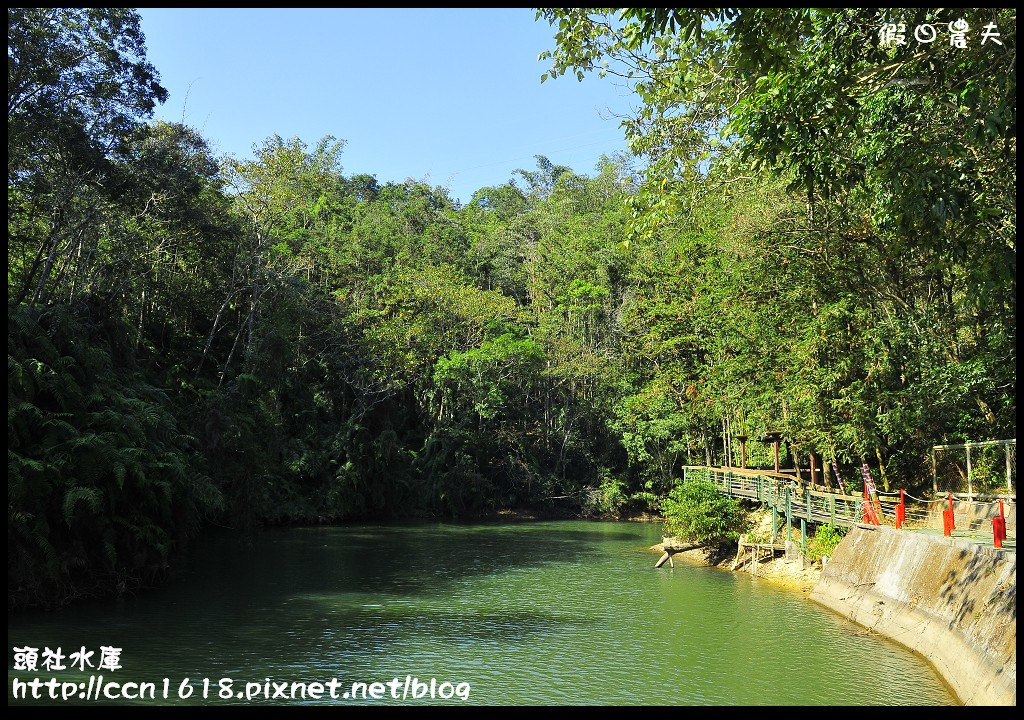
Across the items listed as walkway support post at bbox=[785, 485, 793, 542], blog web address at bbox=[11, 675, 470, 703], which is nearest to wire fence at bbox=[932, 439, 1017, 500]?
walkway support post at bbox=[785, 485, 793, 542]

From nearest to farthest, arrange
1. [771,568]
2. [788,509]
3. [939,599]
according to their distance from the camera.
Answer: [939,599]
[771,568]
[788,509]

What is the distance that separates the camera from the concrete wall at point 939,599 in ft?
33.7

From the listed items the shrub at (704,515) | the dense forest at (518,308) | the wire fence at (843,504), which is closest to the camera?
the dense forest at (518,308)

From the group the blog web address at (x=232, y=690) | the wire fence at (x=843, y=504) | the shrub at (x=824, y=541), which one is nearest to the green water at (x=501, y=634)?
the blog web address at (x=232, y=690)

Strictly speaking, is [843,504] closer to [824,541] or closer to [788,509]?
[824,541]

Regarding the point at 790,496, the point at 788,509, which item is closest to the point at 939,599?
the point at 788,509

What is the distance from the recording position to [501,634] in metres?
15.3

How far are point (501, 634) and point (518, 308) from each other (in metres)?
32.5

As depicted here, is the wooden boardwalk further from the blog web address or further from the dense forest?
the blog web address

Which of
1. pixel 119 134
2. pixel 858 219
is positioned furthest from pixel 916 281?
pixel 119 134

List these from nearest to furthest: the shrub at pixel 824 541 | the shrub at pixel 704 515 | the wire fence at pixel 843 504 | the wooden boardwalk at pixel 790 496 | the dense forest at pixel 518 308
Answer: the dense forest at pixel 518 308 → the wire fence at pixel 843 504 → the wooden boardwalk at pixel 790 496 → the shrub at pixel 824 541 → the shrub at pixel 704 515

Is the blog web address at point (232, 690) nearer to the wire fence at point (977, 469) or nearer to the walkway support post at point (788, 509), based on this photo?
the wire fence at point (977, 469)

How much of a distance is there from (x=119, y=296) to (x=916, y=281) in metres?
22.5

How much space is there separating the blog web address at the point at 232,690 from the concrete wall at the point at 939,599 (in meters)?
6.81
